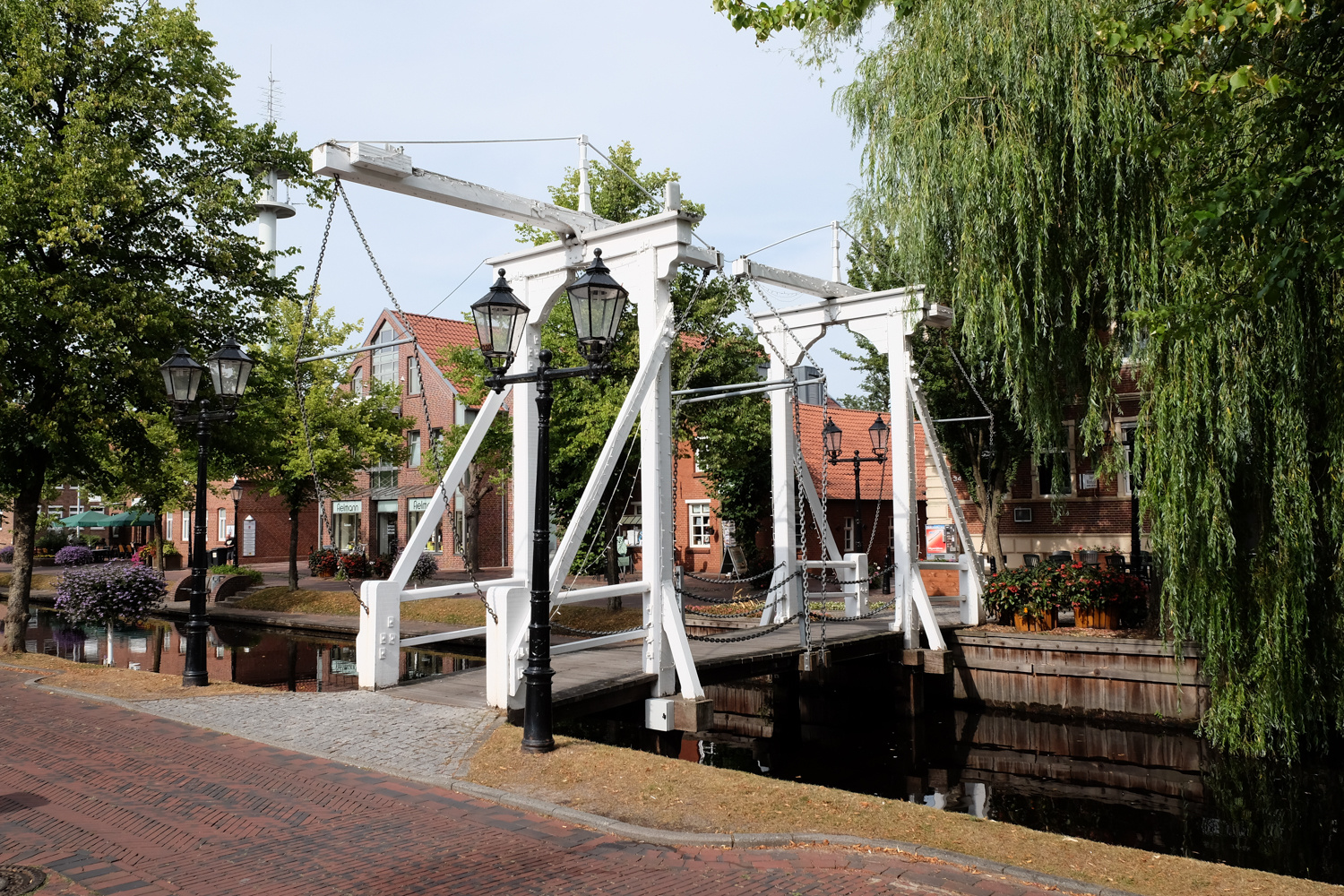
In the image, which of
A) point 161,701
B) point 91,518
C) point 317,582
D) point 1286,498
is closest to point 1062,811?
point 1286,498

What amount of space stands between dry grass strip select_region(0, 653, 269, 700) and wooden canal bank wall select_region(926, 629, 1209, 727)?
994 centimetres

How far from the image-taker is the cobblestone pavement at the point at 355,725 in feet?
25.7

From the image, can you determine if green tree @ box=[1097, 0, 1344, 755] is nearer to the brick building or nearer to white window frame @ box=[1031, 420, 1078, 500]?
white window frame @ box=[1031, 420, 1078, 500]

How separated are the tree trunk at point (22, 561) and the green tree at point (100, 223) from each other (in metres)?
0.03

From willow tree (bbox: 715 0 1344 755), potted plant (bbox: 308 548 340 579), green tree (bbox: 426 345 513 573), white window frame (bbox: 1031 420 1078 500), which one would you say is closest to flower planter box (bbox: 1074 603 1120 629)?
willow tree (bbox: 715 0 1344 755)

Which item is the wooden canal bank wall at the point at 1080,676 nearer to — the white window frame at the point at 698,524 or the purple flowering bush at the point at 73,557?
the white window frame at the point at 698,524

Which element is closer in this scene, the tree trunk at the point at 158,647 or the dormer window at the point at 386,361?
the tree trunk at the point at 158,647

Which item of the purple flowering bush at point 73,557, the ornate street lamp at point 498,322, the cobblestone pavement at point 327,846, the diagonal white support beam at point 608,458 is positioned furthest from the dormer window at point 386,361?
the cobblestone pavement at point 327,846

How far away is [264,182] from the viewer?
1639 centimetres

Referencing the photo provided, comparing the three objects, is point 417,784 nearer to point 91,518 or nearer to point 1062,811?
point 1062,811

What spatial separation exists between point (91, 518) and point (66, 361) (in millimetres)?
39036

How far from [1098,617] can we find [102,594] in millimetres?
18231

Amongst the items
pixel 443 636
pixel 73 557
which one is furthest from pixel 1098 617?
pixel 73 557

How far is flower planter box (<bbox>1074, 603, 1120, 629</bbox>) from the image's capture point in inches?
583
